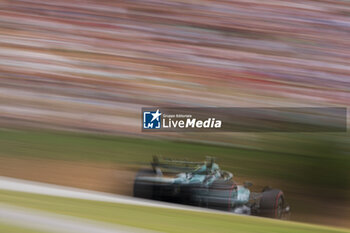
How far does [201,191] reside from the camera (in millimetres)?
3334

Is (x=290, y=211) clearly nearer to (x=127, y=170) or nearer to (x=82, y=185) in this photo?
(x=127, y=170)

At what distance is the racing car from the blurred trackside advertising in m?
0.71

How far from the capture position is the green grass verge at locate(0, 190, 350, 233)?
258 cm

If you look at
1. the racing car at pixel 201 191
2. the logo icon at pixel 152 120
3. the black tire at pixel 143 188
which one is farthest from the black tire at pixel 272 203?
the logo icon at pixel 152 120

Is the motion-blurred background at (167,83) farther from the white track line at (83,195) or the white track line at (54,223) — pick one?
the white track line at (54,223)

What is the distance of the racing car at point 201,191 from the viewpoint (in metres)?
3.30

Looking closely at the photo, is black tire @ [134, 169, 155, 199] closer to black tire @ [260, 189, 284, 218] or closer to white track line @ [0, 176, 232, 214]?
white track line @ [0, 176, 232, 214]

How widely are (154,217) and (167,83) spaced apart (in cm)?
272

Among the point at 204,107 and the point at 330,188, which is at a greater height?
the point at 204,107

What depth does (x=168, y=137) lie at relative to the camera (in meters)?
4.16

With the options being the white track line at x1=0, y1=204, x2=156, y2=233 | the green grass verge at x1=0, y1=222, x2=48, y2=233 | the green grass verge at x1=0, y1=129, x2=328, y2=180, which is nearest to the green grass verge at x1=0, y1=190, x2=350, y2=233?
the white track line at x1=0, y1=204, x2=156, y2=233

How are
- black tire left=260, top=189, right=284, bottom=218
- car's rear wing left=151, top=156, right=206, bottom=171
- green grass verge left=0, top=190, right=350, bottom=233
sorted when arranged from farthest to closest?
car's rear wing left=151, top=156, right=206, bottom=171 < black tire left=260, top=189, right=284, bottom=218 < green grass verge left=0, top=190, right=350, bottom=233

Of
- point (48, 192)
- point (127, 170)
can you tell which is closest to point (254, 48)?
point (127, 170)

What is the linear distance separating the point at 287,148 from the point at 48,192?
1876mm
